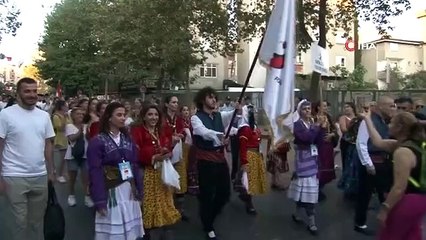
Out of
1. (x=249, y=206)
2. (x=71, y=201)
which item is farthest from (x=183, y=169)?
(x=71, y=201)

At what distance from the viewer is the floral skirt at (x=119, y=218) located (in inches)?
205

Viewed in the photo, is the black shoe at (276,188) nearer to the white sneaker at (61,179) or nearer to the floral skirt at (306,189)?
the floral skirt at (306,189)

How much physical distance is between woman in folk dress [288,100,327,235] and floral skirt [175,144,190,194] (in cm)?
158

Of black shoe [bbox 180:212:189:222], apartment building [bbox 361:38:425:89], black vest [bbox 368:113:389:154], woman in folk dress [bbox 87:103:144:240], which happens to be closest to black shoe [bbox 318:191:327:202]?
black vest [bbox 368:113:389:154]

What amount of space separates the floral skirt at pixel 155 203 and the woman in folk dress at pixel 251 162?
→ 2.17m

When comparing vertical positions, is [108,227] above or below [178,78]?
below

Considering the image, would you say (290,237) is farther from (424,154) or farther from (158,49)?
(158,49)

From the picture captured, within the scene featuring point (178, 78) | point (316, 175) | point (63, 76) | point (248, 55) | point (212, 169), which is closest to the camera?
point (212, 169)

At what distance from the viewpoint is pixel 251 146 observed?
829 centimetres

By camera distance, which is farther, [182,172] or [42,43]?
[42,43]

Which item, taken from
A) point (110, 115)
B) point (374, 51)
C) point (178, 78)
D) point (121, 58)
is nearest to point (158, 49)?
point (121, 58)

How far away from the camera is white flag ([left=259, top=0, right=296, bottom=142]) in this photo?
587cm

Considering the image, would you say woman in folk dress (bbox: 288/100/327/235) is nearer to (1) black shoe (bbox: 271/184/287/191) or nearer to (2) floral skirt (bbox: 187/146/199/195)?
(2) floral skirt (bbox: 187/146/199/195)

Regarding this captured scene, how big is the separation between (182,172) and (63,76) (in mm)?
39131
